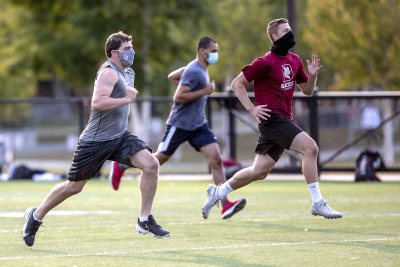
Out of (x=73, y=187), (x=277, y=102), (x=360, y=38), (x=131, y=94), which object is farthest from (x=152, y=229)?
(x=360, y=38)

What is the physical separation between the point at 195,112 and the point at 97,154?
3748mm

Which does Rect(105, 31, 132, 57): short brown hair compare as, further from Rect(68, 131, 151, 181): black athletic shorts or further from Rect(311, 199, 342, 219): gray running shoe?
Rect(311, 199, 342, 219): gray running shoe

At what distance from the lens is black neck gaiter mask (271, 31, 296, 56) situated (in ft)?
36.6

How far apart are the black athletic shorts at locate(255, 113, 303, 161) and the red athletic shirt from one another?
128 millimetres

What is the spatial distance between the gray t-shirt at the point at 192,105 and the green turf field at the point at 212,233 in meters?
1.16

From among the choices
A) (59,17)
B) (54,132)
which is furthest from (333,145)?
(54,132)

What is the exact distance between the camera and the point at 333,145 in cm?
2352

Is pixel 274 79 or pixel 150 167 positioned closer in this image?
pixel 150 167

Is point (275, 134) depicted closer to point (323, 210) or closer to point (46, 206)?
point (323, 210)

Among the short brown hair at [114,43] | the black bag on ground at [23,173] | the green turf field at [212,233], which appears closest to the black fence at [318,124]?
the black bag on ground at [23,173]

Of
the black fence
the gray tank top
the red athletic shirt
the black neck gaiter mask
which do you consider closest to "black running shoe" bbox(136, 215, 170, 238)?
the gray tank top

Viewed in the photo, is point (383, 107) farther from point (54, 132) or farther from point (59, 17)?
point (54, 132)

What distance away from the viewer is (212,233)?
1102cm

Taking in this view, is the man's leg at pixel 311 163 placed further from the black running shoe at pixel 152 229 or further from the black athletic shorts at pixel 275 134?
the black running shoe at pixel 152 229
